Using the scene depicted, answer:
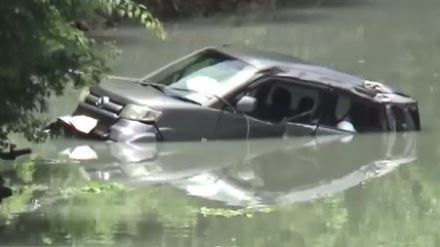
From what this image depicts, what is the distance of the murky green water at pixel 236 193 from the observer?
8117 millimetres

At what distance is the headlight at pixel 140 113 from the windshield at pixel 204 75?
2.42ft

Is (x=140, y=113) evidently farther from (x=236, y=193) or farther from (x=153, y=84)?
(x=236, y=193)

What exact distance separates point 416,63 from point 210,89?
26.6 feet

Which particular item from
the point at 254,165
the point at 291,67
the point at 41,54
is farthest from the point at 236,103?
the point at 41,54

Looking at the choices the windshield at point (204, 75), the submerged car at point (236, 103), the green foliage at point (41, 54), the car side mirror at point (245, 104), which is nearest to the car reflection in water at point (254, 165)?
the submerged car at point (236, 103)

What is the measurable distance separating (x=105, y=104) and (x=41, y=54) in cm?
486

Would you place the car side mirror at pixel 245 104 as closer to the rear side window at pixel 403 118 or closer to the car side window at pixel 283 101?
the car side window at pixel 283 101

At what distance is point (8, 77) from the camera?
779 cm

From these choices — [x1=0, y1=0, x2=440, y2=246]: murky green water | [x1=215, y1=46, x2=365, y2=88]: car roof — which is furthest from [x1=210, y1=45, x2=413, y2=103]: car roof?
[x1=0, y1=0, x2=440, y2=246]: murky green water

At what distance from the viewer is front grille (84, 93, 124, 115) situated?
1273 centimetres

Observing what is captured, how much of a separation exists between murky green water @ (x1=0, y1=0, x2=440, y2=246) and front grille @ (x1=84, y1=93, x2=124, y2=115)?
60 centimetres

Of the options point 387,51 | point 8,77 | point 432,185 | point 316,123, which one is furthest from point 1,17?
point 387,51

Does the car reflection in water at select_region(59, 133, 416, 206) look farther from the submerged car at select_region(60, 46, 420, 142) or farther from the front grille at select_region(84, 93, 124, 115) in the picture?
the front grille at select_region(84, 93, 124, 115)

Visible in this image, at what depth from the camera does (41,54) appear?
799 cm
